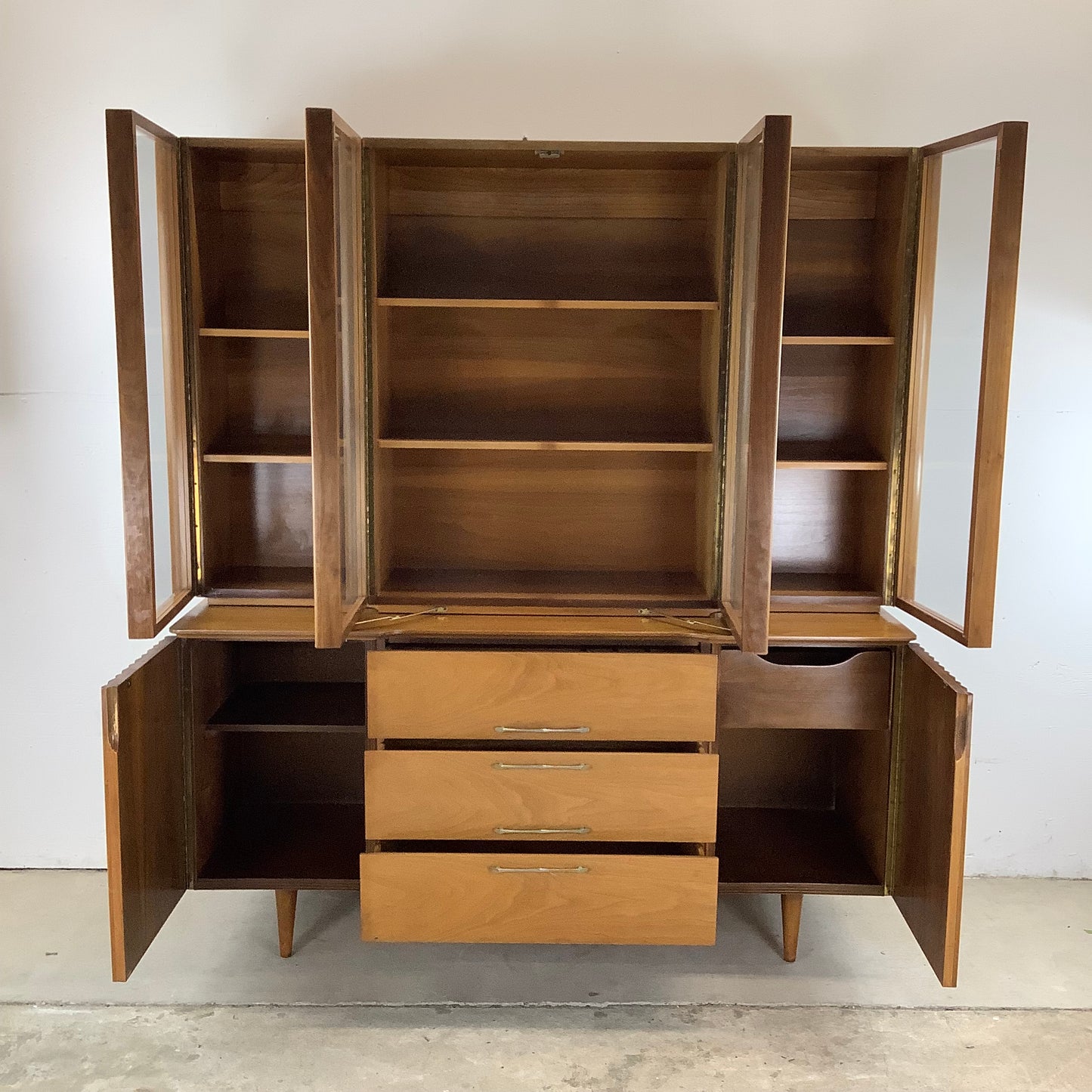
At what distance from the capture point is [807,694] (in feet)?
7.87

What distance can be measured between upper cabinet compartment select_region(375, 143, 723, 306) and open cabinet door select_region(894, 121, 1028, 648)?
55 centimetres

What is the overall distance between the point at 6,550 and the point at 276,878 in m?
1.24

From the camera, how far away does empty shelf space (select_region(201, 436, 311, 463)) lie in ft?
8.09

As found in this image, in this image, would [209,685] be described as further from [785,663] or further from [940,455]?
[940,455]

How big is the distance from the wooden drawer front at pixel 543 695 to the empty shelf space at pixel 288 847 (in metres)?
0.44

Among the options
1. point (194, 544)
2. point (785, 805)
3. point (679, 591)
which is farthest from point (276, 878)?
point (785, 805)

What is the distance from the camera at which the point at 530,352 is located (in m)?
2.68

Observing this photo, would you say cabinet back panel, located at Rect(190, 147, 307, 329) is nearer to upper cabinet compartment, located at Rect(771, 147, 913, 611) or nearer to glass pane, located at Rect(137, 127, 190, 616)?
glass pane, located at Rect(137, 127, 190, 616)

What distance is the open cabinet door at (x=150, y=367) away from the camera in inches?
79.9

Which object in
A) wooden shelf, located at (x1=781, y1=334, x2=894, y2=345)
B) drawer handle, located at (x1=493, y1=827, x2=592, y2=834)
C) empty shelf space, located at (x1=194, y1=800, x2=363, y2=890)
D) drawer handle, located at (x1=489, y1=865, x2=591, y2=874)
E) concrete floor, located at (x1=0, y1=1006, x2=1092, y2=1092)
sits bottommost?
concrete floor, located at (x1=0, y1=1006, x2=1092, y2=1092)

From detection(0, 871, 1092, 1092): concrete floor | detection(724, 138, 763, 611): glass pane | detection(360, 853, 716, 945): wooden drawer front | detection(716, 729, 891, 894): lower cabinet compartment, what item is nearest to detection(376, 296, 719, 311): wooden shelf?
detection(724, 138, 763, 611): glass pane

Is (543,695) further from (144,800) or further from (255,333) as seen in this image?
(255,333)

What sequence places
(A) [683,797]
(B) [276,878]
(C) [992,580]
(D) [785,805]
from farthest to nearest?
(D) [785,805]
(B) [276,878]
(A) [683,797]
(C) [992,580]

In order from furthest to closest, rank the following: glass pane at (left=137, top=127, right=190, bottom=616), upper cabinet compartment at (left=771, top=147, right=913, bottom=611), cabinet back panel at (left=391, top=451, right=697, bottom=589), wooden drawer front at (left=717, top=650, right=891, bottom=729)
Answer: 1. cabinet back panel at (left=391, top=451, right=697, bottom=589)
2. upper cabinet compartment at (left=771, top=147, right=913, bottom=611)
3. wooden drawer front at (left=717, top=650, right=891, bottom=729)
4. glass pane at (left=137, top=127, right=190, bottom=616)
